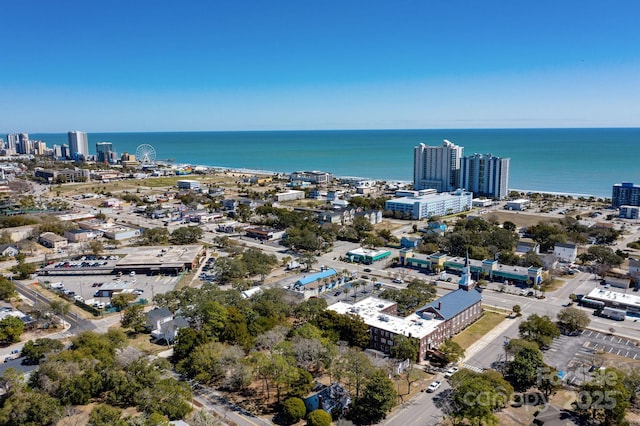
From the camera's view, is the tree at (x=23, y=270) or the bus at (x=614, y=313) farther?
the tree at (x=23, y=270)

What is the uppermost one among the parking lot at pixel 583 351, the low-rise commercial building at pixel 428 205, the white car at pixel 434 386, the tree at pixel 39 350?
the low-rise commercial building at pixel 428 205

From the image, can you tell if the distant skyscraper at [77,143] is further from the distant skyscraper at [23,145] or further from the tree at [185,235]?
the tree at [185,235]

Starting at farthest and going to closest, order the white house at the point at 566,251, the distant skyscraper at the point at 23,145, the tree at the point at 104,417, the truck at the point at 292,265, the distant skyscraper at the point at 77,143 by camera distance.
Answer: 1. the distant skyscraper at the point at 23,145
2. the distant skyscraper at the point at 77,143
3. the white house at the point at 566,251
4. the truck at the point at 292,265
5. the tree at the point at 104,417

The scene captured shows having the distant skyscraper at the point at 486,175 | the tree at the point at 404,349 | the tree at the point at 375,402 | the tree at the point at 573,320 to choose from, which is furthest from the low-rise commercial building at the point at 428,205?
the tree at the point at 375,402

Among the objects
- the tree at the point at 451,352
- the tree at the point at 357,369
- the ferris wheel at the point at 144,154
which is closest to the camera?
the tree at the point at 357,369

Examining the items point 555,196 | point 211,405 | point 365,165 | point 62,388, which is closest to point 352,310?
point 211,405

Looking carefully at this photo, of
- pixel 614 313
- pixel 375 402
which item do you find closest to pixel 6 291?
pixel 375 402

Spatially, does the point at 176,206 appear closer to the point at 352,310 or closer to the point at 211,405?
the point at 352,310
